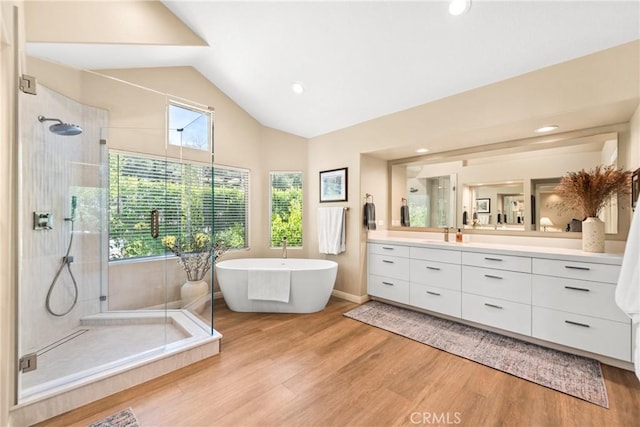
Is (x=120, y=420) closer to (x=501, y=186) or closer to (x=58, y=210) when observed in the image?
(x=58, y=210)

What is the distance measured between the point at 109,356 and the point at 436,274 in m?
3.20

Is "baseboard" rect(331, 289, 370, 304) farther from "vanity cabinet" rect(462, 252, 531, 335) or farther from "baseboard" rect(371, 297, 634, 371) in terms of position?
"vanity cabinet" rect(462, 252, 531, 335)

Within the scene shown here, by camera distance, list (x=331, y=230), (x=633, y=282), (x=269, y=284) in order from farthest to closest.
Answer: (x=331, y=230) < (x=269, y=284) < (x=633, y=282)

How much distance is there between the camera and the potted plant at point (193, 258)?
9.73 feet

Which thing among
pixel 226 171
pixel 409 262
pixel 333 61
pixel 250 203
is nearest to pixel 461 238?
pixel 409 262

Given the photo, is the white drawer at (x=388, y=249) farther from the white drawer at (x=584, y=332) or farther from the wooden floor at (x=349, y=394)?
the white drawer at (x=584, y=332)

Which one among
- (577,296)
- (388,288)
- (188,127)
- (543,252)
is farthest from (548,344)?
(188,127)

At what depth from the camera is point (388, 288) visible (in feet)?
11.5

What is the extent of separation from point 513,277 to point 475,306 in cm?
49

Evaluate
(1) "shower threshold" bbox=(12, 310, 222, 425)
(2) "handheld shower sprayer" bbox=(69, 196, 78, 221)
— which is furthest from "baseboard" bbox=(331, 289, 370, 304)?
(2) "handheld shower sprayer" bbox=(69, 196, 78, 221)

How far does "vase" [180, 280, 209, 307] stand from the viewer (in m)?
2.96

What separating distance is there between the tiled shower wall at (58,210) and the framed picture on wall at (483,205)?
13.6 ft

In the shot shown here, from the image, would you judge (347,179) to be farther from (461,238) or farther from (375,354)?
(375,354)

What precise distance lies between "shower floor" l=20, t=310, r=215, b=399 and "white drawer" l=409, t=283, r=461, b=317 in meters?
2.35
